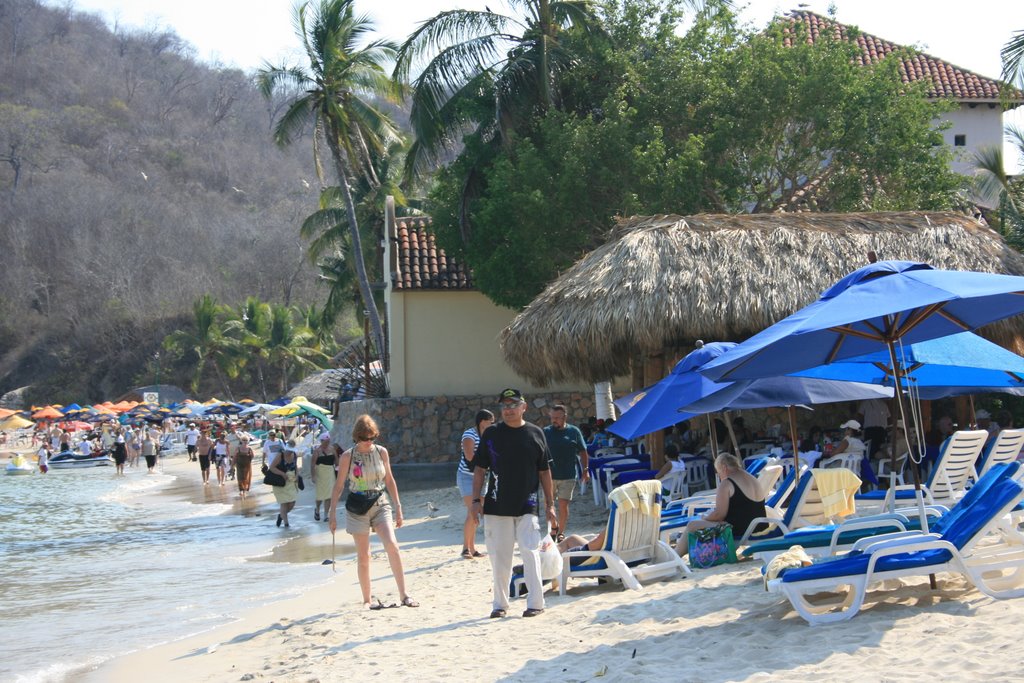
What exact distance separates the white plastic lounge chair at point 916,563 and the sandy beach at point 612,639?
0.13 m

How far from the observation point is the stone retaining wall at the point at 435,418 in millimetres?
22859

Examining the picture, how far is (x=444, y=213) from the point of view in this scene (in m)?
22.9

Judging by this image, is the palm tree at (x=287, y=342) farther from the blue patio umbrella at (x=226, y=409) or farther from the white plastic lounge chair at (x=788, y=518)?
the white plastic lounge chair at (x=788, y=518)

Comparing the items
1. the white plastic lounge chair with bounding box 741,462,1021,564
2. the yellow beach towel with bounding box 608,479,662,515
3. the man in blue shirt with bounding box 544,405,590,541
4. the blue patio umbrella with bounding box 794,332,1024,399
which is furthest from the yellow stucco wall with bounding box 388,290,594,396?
the white plastic lounge chair with bounding box 741,462,1021,564

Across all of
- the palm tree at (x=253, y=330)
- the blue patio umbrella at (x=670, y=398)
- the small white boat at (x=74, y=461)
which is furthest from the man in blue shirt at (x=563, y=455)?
the palm tree at (x=253, y=330)

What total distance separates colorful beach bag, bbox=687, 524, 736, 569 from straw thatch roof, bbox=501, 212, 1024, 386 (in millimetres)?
6138

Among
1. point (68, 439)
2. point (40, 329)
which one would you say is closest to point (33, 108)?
point (40, 329)

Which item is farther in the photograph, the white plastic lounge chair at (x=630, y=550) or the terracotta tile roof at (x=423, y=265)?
the terracotta tile roof at (x=423, y=265)

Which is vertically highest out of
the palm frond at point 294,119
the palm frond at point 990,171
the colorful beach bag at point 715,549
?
the palm frond at point 294,119

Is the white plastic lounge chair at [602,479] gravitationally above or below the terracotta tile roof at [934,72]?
below

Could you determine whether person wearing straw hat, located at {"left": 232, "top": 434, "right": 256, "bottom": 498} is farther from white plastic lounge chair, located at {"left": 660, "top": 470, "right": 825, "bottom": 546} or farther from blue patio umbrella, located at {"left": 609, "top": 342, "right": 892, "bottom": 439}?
white plastic lounge chair, located at {"left": 660, "top": 470, "right": 825, "bottom": 546}

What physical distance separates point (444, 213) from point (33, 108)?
351 ft

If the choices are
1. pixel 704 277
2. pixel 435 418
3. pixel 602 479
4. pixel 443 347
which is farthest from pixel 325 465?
pixel 443 347

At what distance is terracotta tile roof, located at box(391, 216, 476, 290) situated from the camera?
2405 cm
